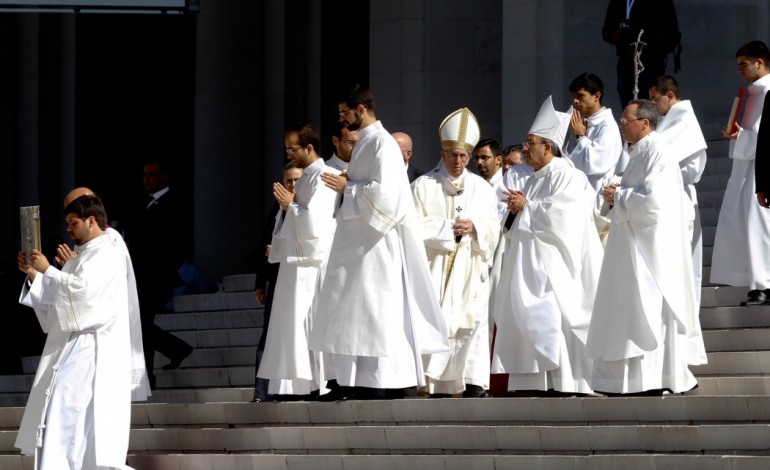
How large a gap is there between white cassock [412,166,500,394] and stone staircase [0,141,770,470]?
1.13 metres

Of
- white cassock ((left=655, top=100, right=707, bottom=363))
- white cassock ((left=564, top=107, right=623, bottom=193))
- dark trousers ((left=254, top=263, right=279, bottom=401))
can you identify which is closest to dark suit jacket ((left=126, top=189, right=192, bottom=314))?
dark trousers ((left=254, top=263, right=279, bottom=401))

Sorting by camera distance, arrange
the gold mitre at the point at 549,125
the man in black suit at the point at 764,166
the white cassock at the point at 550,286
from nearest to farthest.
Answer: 1. the man in black suit at the point at 764,166
2. the white cassock at the point at 550,286
3. the gold mitre at the point at 549,125

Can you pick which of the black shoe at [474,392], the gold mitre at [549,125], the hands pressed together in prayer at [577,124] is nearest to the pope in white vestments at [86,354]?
the black shoe at [474,392]

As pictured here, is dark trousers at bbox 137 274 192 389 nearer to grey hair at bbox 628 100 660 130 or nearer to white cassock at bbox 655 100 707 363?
white cassock at bbox 655 100 707 363

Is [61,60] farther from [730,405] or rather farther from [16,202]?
[730,405]

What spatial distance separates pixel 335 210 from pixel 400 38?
7.44m

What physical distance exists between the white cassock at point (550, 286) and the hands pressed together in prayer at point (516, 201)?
4cm

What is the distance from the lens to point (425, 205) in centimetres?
1373

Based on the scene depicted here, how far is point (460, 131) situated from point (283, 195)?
1.36m

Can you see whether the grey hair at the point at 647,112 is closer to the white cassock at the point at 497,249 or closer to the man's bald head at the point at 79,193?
the white cassock at the point at 497,249

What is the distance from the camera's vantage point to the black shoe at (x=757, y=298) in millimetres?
13320

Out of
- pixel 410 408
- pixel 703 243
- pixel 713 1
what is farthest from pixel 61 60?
pixel 410 408

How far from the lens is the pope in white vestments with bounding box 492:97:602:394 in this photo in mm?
12953

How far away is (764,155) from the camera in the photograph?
11719 mm
